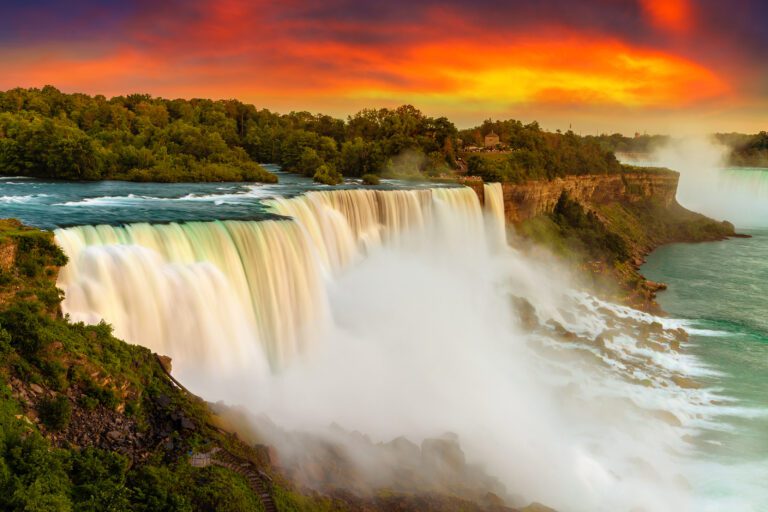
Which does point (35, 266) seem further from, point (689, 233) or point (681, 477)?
point (689, 233)

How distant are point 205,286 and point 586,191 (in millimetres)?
44056

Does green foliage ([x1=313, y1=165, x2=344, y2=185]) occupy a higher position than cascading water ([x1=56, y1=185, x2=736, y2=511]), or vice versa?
green foliage ([x1=313, y1=165, x2=344, y2=185])

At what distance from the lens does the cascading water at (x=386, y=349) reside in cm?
1456

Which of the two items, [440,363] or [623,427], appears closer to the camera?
[623,427]

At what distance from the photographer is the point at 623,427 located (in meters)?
18.5

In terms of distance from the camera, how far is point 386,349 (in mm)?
20609

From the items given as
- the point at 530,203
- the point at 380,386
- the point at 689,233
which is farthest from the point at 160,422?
the point at 689,233

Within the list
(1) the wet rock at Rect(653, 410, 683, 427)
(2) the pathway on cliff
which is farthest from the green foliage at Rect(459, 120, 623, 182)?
(2) the pathway on cliff

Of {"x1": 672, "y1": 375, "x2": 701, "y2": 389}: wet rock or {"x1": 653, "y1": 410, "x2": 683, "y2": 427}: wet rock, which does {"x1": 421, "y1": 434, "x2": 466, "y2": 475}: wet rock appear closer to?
{"x1": 653, "y1": 410, "x2": 683, "y2": 427}: wet rock

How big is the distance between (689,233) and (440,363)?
4219 centimetres

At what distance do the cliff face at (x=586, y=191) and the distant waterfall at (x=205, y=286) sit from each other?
21.6 m

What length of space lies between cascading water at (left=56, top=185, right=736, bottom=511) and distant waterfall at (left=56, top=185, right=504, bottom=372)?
4 cm

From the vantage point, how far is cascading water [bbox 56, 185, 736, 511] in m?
14.6

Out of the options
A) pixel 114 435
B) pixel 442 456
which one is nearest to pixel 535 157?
pixel 442 456
